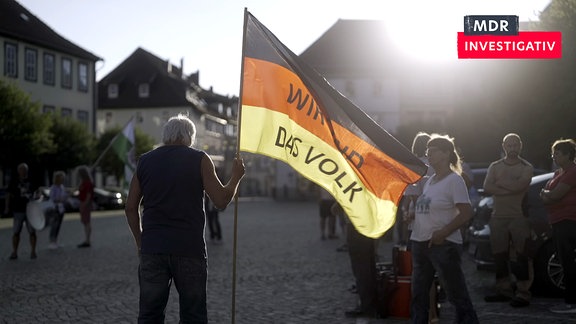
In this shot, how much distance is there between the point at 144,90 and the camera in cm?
Answer: 9181

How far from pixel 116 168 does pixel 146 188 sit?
60.0 metres

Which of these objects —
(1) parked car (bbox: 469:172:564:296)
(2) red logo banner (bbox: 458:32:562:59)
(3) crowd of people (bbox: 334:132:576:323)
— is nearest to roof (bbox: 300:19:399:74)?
(2) red logo banner (bbox: 458:32:562:59)

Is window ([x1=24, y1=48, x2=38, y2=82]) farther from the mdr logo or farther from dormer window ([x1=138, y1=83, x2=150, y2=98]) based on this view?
dormer window ([x1=138, y1=83, x2=150, y2=98])

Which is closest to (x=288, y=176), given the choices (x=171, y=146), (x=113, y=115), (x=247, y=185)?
(x=113, y=115)

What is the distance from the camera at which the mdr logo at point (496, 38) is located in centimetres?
1835

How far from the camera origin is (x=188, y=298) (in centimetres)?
550

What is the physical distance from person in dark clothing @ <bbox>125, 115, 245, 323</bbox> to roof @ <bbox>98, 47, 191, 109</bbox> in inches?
3330

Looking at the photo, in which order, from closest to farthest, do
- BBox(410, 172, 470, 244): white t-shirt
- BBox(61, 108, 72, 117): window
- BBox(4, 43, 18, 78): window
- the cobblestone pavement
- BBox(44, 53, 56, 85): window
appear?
BBox(410, 172, 470, 244): white t-shirt → the cobblestone pavement → BBox(4, 43, 18, 78): window → BBox(44, 53, 56, 85): window → BBox(61, 108, 72, 117): window

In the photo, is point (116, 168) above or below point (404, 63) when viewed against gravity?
below

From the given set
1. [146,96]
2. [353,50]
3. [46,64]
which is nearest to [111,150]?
[46,64]

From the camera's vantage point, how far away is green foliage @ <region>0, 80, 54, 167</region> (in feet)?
139

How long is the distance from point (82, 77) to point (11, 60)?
27.9 ft

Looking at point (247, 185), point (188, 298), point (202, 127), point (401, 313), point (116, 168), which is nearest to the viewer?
point (188, 298)

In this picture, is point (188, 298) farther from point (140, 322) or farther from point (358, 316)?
point (358, 316)
